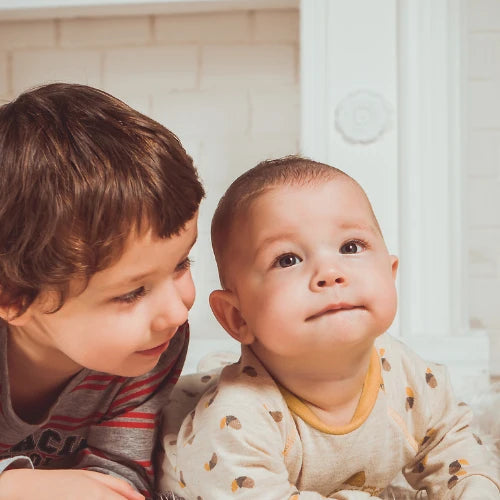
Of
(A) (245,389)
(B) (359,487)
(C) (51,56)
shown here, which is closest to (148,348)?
(A) (245,389)

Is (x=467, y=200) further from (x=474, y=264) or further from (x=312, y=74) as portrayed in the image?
(x=312, y=74)

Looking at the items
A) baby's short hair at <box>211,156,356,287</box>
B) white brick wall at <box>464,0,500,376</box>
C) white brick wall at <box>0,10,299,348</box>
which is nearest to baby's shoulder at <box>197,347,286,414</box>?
baby's short hair at <box>211,156,356,287</box>

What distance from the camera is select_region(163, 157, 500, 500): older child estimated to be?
842 millimetres

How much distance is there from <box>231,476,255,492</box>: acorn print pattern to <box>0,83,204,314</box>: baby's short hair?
0.90 feet

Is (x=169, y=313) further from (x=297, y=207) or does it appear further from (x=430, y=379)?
(x=430, y=379)

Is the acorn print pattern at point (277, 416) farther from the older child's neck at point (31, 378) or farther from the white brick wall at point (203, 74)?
the white brick wall at point (203, 74)

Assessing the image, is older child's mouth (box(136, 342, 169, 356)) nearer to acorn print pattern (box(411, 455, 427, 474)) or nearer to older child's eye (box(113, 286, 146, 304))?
older child's eye (box(113, 286, 146, 304))

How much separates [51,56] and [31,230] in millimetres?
1304

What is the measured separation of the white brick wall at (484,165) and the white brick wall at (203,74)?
43 centimetres

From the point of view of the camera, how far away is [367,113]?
5.53 feet

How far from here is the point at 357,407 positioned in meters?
0.93

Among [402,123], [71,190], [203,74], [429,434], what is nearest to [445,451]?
[429,434]

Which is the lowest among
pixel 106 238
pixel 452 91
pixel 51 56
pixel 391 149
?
pixel 106 238

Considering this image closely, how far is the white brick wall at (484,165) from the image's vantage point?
6.03ft
